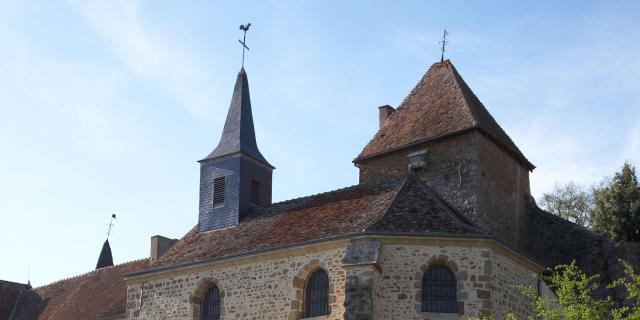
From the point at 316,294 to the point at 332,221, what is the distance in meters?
1.95

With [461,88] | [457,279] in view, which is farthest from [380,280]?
[461,88]

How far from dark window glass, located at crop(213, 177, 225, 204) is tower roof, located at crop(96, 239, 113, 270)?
1953cm

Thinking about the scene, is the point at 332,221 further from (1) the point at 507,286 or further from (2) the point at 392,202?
(1) the point at 507,286

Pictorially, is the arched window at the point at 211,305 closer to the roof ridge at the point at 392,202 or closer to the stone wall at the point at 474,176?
the roof ridge at the point at 392,202

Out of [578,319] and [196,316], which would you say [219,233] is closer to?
[196,316]

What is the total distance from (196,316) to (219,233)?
11.0ft

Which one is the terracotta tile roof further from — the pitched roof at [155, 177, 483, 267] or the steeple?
the pitched roof at [155, 177, 483, 267]

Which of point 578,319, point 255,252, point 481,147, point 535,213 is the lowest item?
point 578,319

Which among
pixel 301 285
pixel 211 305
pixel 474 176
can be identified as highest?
pixel 474 176

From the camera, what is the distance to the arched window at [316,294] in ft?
62.3

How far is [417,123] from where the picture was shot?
83.8ft

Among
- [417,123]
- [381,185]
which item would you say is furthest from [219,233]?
[417,123]

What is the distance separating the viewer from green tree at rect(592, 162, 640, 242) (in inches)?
1159

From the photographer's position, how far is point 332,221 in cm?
2023
